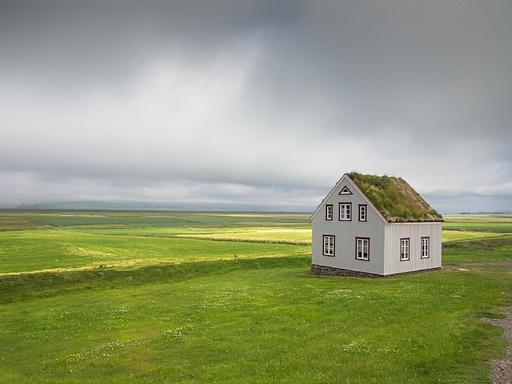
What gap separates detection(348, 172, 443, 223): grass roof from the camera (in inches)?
1822

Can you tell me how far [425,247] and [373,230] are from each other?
8779 millimetres

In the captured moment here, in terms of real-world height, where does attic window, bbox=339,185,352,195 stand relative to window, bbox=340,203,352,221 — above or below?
above

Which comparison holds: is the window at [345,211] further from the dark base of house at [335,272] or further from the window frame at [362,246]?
the dark base of house at [335,272]

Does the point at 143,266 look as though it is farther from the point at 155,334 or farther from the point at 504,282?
the point at 504,282

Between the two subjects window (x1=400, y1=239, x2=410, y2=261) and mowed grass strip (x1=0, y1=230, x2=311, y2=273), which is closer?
window (x1=400, y1=239, x2=410, y2=261)

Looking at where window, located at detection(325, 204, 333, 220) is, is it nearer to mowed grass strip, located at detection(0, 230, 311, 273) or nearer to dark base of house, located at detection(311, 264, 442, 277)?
dark base of house, located at detection(311, 264, 442, 277)

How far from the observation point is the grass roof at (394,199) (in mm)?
46281

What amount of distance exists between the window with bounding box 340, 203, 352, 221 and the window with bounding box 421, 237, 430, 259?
31.6 feet

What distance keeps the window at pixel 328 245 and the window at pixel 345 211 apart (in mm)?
3220

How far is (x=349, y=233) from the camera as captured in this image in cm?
4838

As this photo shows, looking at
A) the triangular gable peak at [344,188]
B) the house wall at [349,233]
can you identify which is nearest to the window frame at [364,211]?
the house wall at [349,233]

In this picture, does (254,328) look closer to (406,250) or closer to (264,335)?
(264,335)

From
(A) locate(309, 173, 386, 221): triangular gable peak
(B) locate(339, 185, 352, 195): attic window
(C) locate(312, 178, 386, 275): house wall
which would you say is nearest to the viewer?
(C) locate(312, 178, 386, 275): house wall

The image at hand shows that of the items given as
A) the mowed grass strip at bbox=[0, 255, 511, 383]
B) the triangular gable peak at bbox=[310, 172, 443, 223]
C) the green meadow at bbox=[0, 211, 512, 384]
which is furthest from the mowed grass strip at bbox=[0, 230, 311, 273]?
the triangular gable peak at bbox=[310, 172, 443, 223]
